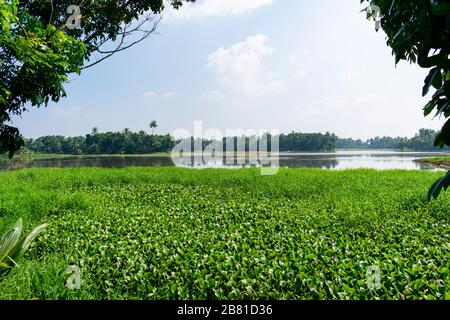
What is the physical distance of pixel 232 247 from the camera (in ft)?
13.7

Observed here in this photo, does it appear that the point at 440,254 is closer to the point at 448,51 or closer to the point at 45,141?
the point at 448,51

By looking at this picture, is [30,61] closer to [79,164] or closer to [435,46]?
[435,46]

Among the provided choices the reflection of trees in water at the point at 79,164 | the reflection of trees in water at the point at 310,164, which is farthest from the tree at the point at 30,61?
the reflection of trees in water at the point at 310,164

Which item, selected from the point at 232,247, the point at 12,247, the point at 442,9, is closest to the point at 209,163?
the point at 232,247

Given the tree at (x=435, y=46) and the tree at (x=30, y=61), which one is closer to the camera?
the tree at (x=435, y=46)

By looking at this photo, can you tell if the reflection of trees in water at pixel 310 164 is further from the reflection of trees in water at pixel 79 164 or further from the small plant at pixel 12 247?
the small plant at pixel 12 247

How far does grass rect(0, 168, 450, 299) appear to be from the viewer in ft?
10.0

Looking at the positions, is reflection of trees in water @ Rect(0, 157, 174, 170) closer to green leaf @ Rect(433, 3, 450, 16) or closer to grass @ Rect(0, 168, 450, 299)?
grass @ Rect(0, 168, 450, 299)

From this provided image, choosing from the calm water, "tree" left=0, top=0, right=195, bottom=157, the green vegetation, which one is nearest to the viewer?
"tree" left=0, top=0, right=195, bottom=157

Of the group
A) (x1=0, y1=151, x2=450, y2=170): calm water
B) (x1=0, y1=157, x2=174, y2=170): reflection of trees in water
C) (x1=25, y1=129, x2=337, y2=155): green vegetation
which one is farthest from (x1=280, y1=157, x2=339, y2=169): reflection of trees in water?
(x1=25, y1=129, x2=337, y2=155): green vegetation

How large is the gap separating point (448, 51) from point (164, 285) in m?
3.20

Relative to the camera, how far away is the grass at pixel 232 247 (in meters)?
3.05

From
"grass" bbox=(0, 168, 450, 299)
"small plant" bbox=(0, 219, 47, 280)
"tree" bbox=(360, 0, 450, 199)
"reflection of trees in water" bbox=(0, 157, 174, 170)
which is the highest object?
"tree" bbox=(360, 0, 450, 199)

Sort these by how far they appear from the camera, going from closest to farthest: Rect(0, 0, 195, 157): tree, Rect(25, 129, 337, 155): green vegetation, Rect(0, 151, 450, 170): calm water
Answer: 1. Rect(0, 0, 195, 157): tree
2. Rect(0, 151, 450, 170): calm water
3. Rect(25, 129, 337, 155): green vegetation
